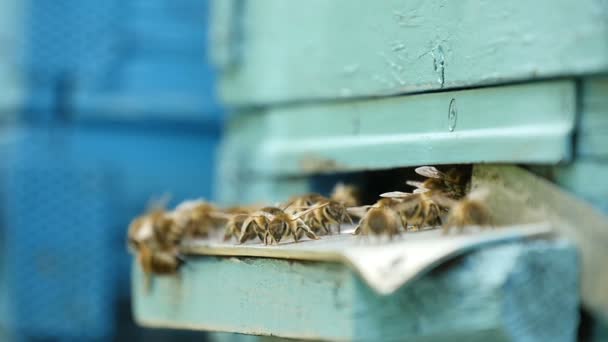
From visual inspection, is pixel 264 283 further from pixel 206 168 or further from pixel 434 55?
pixel 206 168

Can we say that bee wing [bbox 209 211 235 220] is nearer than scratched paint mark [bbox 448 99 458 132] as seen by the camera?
No

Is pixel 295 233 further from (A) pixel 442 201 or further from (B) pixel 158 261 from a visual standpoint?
(B) pixel 158 261

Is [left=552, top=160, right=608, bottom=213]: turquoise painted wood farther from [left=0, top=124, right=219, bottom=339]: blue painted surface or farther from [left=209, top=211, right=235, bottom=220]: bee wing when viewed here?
[left=0, top=124, right=219, bottom=339]: blue painted surface

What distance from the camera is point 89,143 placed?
17.9 ft

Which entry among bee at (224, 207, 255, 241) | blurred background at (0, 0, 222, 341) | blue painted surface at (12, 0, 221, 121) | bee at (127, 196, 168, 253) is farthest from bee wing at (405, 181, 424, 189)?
blue painted surface at (12, 0, 221, 121)

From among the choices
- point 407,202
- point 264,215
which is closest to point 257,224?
point 264,215

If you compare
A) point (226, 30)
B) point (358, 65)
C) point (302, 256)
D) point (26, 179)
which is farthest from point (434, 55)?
point (26, 179)

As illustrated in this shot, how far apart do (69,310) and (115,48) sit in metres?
1.60

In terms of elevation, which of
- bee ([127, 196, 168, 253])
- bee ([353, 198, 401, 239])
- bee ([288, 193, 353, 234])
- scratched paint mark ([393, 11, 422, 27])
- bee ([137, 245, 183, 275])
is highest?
scratched paint mark ([393, 11, 422, 27])

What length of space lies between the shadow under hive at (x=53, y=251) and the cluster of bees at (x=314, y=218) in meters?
3.13

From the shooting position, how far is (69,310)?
16.8ft

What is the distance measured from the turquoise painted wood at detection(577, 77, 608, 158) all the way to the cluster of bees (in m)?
0.20

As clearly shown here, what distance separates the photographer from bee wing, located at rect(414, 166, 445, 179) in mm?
1746

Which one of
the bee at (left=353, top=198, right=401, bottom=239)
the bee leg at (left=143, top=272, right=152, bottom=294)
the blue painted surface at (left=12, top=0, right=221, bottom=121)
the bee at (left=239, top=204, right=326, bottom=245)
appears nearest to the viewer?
the bee at (left=353, top=198, right=401, bottom=239)
